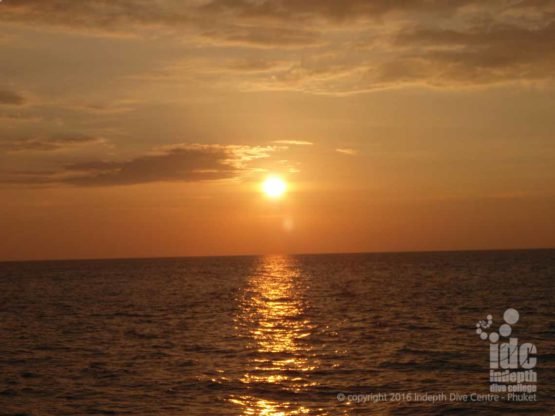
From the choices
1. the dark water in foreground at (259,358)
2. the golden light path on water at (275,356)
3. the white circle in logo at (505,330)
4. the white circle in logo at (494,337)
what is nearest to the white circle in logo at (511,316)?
the dark water in foreground at (259,358)

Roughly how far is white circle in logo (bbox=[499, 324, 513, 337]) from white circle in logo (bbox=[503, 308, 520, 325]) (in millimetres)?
2138

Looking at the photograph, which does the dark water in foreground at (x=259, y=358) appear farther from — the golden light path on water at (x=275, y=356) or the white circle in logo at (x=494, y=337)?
the white circle in logo at (x=494, y=337)

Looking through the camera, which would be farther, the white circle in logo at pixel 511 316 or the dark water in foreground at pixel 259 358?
the white circle in logo at pixel 511 316

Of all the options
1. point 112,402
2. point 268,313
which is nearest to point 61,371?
point 112,402

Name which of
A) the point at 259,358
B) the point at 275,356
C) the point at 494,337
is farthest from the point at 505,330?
the point at 259,358

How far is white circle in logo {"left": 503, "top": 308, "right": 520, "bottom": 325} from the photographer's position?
57.9 m

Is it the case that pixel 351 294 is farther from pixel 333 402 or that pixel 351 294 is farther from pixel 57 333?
pixel 333 402

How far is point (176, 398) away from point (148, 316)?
37262 millimetres

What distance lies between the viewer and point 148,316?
219 ft

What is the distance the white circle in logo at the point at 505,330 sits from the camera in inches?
1977

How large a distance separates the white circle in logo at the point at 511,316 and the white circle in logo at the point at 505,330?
2.14 meters

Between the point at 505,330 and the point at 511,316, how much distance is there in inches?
376

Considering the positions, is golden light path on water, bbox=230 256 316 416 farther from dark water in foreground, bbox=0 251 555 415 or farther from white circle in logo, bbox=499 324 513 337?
white circle in logo, bbox=499 324 513 337

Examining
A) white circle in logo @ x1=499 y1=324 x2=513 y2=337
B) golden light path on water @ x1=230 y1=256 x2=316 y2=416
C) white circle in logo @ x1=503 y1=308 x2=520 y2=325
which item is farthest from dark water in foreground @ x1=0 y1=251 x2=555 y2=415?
white circle in logo @ x1=503 y1=308 x2=520 y2=325
